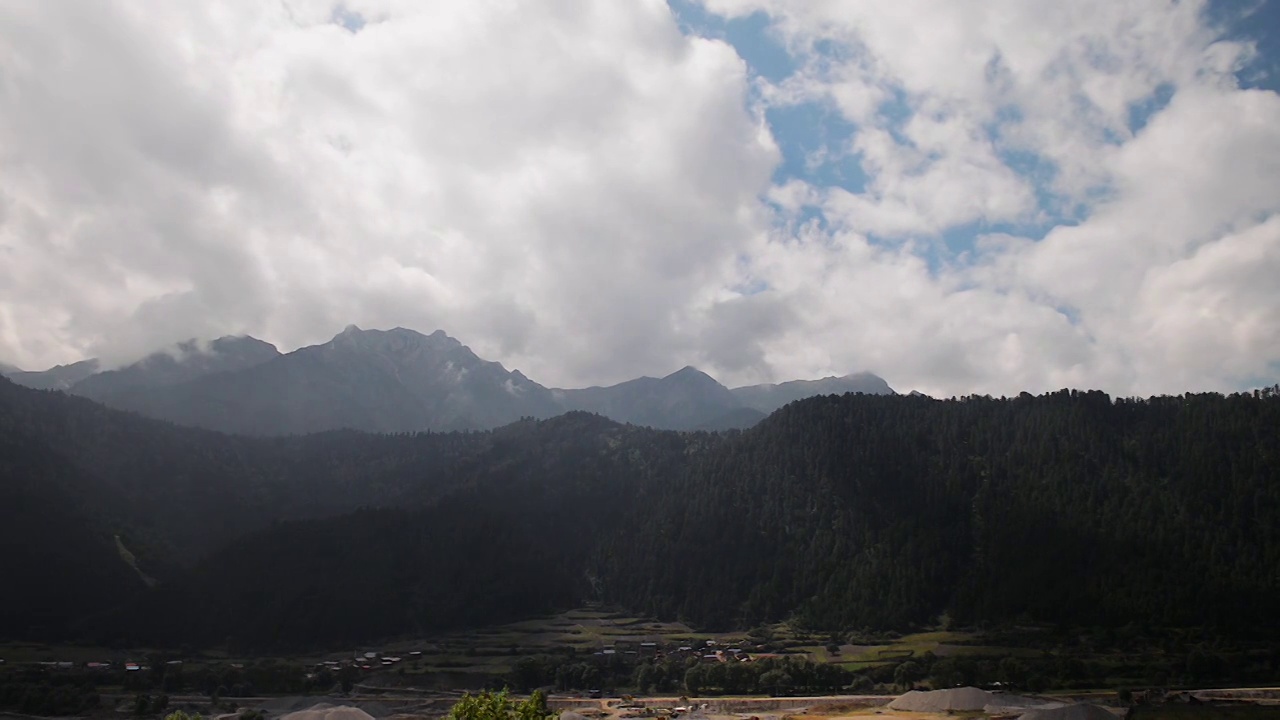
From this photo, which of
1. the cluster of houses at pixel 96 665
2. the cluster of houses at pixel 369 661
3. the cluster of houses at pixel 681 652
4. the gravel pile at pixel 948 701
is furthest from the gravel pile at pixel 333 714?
the cluster of houses at pixel 96 665

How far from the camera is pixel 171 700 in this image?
12938 centimetres

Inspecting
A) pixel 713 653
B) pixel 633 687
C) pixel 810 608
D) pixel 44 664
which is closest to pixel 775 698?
pixel 633 687

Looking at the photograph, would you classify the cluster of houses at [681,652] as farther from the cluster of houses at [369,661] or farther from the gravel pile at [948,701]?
the gravel pile at [948,701]

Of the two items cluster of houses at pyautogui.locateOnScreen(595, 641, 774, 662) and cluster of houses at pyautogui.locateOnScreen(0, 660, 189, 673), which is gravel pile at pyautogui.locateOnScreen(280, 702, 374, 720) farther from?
cluster of houses at pyautogui.locateOnScreen(0, 660, 189, 673)

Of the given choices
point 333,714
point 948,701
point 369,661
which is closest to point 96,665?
point 369,661

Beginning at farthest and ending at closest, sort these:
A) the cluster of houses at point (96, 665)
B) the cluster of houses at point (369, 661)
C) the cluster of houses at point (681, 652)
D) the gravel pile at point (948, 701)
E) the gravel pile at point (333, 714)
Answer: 1. the cluster of houses at point (369, 661)
2. the cluster of houses at point (96, 665)
3. the cluster of houses at point (681, 652)
4. the gravel pile at point (948, 701)
5. the gravel pile at point (333, 714)

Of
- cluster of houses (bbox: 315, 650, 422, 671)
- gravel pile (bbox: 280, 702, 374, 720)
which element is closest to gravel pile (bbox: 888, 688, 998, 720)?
gravel pile (bbox: 280, 702, 374, 720)

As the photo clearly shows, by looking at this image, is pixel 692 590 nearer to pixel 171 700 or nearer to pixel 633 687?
pixel 633 687

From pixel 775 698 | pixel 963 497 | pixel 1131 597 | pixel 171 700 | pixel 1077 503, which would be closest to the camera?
pixel 775 698

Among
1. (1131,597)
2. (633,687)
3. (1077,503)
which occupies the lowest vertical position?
(633,687)

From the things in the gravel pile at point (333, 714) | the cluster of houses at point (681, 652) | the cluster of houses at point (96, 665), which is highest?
the cluster of houses at point (96, 665)

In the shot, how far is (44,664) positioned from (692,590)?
124 m

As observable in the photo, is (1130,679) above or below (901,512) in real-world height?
below

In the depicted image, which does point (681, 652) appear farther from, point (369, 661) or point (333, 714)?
point (333, 714)
